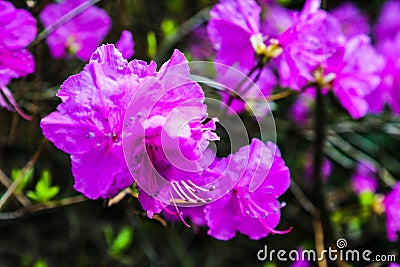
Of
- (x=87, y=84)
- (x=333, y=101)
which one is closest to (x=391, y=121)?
(x=333, y=101)

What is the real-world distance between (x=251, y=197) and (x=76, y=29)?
2.54 ft

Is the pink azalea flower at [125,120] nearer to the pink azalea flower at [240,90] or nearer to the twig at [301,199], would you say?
the pink azalea flower at [240,90]

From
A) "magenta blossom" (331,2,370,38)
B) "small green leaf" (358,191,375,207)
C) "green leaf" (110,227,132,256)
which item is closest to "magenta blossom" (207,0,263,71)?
"green leaf" (110,227,132,256)

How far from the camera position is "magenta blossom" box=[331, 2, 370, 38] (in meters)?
2.13

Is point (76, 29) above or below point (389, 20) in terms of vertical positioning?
above

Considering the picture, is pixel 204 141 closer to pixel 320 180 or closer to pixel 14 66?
pixel 14 66

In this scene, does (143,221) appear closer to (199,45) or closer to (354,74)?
(199,45)

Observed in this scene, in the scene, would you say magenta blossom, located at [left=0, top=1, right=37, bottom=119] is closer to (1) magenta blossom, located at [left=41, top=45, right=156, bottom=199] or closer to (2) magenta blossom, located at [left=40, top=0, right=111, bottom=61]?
(1) magenta blossom, located at [left=41, top=45, right=156, bottom=199]

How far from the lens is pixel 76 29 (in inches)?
58.7

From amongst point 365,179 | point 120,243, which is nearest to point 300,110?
point 365,179

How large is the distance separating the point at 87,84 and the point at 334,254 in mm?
932

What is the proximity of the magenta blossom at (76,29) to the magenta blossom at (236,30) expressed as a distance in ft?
1.28

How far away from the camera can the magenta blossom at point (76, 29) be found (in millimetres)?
1405

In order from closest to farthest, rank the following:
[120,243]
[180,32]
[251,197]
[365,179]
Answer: [251,197], [120,243], [180,32], [365,179]
